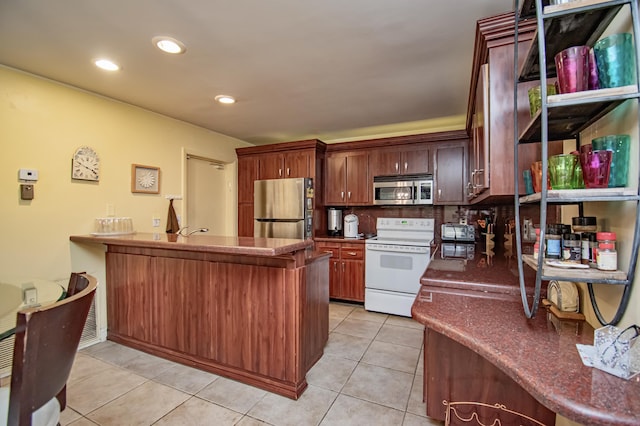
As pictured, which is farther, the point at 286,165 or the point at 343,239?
the point at 286,165

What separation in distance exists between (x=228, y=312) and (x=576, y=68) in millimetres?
2314

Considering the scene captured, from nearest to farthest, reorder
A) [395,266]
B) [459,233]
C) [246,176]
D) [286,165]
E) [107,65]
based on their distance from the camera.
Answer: [107,65], [459,233], [395,266], [286,165], [246,176]

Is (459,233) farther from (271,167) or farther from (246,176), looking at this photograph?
(246,176)

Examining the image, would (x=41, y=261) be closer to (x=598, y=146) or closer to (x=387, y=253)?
(x=387, y=253)

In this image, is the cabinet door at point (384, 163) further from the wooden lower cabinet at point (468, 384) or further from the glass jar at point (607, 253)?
the glass jar at point (607, 253)

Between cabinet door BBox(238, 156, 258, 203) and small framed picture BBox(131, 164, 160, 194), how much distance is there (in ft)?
4.68

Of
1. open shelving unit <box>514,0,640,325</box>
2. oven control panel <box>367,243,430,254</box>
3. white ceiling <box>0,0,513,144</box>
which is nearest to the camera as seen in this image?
open shelving unit <box>514,0,640,325</box>

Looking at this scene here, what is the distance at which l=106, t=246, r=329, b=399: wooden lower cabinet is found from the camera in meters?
1.99

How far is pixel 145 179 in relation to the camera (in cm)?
325

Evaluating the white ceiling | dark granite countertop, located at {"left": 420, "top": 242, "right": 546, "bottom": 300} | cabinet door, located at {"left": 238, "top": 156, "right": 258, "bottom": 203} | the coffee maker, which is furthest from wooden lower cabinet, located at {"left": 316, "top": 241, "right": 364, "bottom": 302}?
the white ceiling

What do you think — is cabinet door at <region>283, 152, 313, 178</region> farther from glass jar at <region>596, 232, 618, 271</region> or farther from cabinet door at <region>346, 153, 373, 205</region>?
glass jar at <region>596, 232, 618, 271</region>

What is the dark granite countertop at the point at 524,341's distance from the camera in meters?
0.65

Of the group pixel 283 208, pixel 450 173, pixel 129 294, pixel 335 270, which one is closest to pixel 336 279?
pixel 335 270

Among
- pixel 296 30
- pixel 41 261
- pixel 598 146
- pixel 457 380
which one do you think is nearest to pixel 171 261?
pixel 41 261
